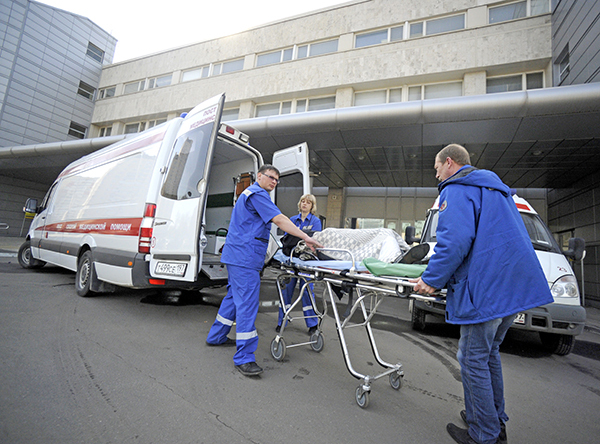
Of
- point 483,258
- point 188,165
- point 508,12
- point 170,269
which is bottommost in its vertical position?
point 170,269

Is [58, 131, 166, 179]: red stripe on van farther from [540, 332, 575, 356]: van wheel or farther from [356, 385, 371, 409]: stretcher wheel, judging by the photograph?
[540, 332, 575, 356]: van wheel

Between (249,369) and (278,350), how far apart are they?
474 millimetres

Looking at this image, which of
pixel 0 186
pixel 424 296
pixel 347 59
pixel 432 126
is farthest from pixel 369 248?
pixel 0 186

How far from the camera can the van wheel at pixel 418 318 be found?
443 centimetres

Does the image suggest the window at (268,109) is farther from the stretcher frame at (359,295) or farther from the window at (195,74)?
the stretcher frame at (359,295)

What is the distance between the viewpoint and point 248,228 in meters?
2.88

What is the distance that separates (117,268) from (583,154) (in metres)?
12.2

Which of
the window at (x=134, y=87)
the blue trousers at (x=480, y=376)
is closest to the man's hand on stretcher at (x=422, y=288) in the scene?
the blue trousers at (x=480, y=376)

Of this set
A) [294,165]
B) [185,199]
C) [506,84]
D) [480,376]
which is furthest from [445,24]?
[480,376]

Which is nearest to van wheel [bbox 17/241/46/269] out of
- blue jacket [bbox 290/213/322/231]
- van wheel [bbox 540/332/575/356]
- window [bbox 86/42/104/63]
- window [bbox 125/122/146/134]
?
blue jacket [bbox 290/213/322/231]

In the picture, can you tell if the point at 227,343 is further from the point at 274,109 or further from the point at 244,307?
the point at 274,109

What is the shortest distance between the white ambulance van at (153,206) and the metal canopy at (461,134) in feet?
14.4

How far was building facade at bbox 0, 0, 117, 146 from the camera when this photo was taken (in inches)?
742

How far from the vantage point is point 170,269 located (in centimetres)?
350
